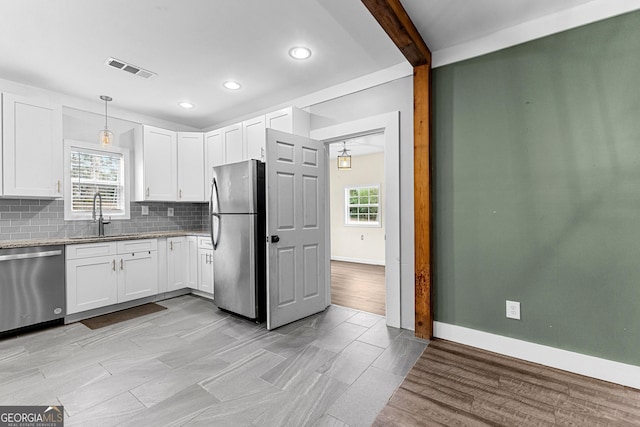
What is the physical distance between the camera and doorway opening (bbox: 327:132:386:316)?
6203 mm

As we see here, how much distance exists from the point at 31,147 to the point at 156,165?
4.23ft

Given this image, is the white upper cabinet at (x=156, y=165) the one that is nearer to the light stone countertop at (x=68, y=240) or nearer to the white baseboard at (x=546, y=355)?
the light stone countertop at (x=68, y=240)

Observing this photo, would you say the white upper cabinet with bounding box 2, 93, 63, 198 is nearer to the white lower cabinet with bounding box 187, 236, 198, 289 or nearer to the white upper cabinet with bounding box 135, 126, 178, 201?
the white upper cabinet with bounding box 135, 126, 178, 201

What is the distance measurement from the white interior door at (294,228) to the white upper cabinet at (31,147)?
8.30 ft

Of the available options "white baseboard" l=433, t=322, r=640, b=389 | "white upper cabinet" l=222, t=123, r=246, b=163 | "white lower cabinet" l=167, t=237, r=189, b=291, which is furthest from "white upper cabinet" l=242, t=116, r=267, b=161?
"white baseboard" l=433, t=322, r=640, b=389

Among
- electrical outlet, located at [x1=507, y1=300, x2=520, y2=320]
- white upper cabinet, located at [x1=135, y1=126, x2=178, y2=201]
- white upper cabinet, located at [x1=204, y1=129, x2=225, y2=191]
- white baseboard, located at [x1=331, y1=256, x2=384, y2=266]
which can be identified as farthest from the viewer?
white baseboard, located at [x1=331, y1=256, x2=384, y2=266]

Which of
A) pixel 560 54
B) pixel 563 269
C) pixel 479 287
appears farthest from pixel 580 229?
pixel 560 54

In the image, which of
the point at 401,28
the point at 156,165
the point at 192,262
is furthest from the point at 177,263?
the point at 401,28

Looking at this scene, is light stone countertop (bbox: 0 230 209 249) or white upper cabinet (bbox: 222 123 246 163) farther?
white upper cabinet (bbox: 222 123 246 163)

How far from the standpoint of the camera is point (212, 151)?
4.36m

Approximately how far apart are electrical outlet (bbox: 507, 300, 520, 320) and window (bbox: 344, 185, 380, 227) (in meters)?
4.63

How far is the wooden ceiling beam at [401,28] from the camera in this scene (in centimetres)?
190

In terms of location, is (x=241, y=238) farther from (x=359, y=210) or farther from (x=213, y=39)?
(x=359, y=210)

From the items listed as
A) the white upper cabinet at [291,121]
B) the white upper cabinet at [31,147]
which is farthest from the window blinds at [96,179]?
the white upper cabinet at [291,121]
